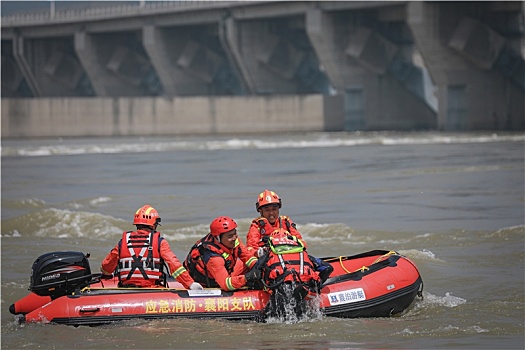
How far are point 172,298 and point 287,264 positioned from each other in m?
1.35

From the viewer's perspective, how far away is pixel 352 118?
221 ft

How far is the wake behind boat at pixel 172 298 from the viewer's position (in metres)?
12.2

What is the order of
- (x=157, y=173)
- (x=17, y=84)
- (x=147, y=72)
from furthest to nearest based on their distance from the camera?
(x=17, y=84), (x=147, y=72), (x=157, y=173)

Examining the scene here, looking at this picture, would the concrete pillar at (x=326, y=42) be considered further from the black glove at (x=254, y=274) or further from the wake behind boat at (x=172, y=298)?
the black glove at (x=254, y=274)

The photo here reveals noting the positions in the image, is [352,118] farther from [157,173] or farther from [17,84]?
[17,84]

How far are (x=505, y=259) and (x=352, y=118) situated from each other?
50881mm

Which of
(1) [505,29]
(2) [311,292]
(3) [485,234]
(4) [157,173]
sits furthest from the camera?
(1) [505,29]

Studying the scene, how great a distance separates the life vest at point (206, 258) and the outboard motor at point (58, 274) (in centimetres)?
122

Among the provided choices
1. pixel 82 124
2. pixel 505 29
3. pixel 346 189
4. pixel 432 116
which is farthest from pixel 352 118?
pixel 346 189

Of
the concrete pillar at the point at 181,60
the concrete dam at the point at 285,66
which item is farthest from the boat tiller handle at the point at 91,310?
the concrete pillar at the point at 181,60

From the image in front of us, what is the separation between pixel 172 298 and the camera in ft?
40.3

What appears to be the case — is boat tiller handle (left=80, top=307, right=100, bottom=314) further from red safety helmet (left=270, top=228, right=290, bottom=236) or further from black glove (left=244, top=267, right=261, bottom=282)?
red safety helmet (left=270, top=228, right=290, bottom=236)

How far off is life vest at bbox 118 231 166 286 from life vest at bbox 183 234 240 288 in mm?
397

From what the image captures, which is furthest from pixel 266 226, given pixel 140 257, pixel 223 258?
pixel 140 257
